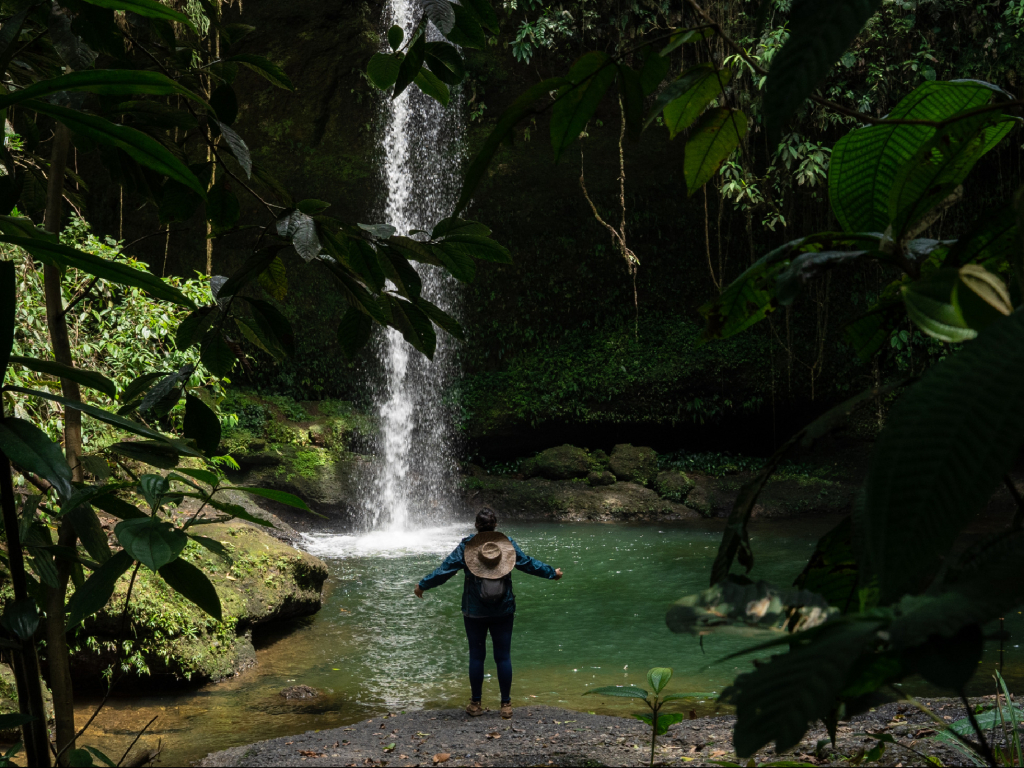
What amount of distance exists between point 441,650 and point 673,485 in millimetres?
5498

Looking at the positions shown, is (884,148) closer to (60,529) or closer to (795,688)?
(795,688)

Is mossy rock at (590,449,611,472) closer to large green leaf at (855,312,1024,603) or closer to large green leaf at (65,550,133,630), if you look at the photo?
large green leaf at (65,550,133,630)

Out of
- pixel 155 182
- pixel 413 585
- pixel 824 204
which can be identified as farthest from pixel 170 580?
pixel 824 204

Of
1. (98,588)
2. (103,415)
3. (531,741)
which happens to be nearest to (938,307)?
(103,415)

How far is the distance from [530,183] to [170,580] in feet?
41.0

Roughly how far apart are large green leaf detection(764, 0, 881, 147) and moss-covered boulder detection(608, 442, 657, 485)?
33.3 ft

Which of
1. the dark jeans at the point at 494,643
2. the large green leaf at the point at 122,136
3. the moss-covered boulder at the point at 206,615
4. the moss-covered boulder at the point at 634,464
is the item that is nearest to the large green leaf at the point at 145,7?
the large green leaf at the point at 122,136

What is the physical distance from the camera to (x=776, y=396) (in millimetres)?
11664

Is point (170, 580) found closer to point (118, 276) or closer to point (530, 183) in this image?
point (118, 276)

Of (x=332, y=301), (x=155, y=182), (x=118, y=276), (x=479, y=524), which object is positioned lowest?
(x=479, y=524)

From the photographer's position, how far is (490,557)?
4113 millimetres

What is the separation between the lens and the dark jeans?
4078 mm

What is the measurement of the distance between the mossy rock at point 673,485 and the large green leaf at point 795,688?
9967 millimetres

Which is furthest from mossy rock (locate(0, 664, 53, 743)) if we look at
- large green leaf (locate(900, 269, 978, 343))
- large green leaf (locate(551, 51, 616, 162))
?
large green leaf (locate(900, 269, 978, 343))
